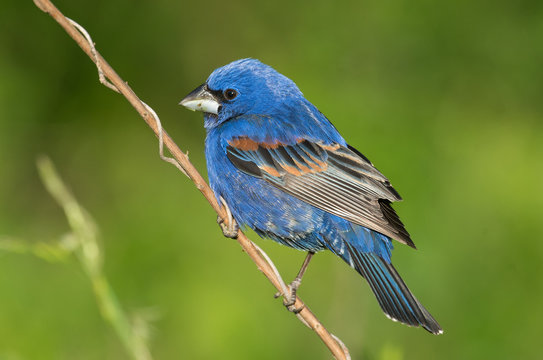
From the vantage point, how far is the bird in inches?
115

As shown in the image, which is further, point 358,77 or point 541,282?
point 358,77

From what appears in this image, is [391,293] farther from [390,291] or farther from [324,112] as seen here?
[324,112]

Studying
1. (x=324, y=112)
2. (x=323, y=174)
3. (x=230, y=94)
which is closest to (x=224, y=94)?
(x=230, y=94)

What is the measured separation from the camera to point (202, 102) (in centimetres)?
347

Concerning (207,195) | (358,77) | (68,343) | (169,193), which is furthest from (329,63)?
(207,195)

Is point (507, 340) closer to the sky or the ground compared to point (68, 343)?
closer to the ground

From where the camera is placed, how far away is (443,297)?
4363 mm

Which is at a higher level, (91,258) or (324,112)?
(324,112)

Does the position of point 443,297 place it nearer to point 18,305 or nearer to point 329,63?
point 329,63

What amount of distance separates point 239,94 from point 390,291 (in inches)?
47.6

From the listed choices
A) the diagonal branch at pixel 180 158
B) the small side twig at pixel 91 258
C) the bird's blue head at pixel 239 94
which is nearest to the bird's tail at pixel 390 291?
the diagonal branch at pixel 180 158

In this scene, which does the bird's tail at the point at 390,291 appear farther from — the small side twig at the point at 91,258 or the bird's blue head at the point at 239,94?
the small side twig at the point at 91,258

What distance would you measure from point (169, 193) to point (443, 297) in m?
2.04

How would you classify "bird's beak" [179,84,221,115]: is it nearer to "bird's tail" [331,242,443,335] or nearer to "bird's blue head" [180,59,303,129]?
"bird's blue head" [180,59,303,129]
